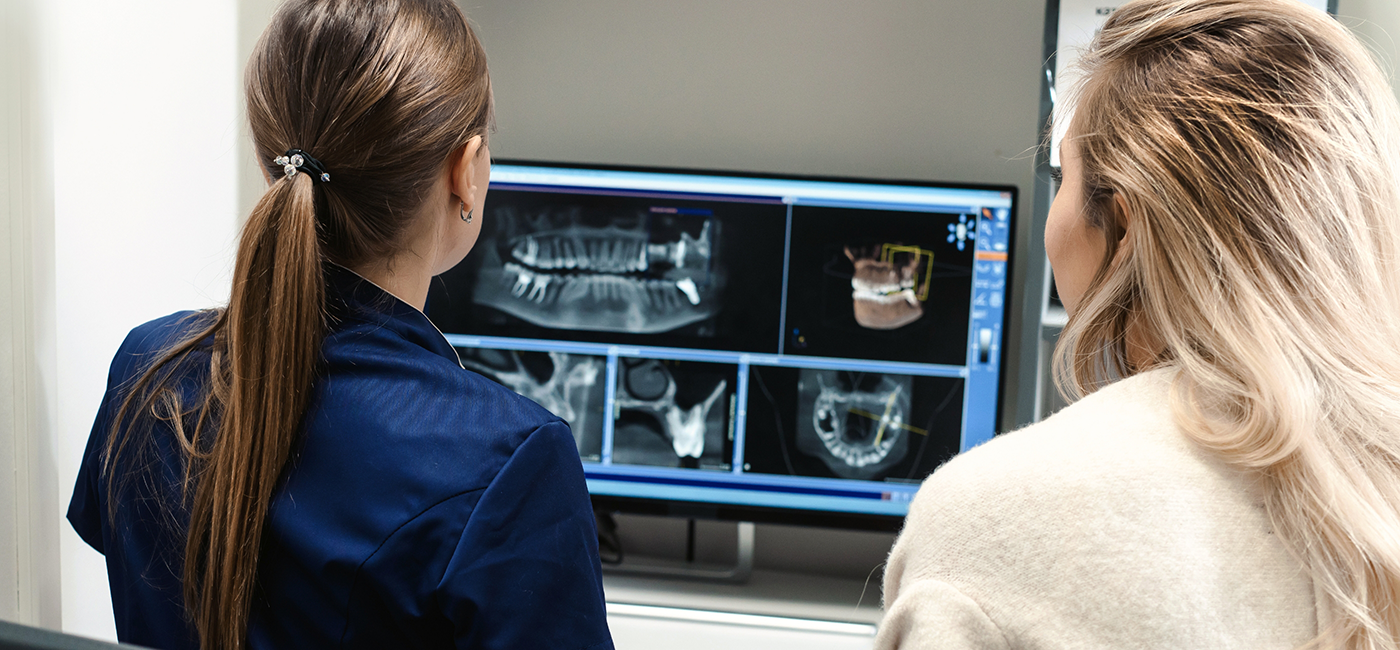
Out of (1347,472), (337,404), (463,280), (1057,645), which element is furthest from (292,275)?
(463,280)

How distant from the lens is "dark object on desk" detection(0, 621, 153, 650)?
0.62 feet

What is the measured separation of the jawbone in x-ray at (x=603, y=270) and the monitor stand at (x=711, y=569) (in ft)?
1.41

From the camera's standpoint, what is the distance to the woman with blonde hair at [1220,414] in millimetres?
567

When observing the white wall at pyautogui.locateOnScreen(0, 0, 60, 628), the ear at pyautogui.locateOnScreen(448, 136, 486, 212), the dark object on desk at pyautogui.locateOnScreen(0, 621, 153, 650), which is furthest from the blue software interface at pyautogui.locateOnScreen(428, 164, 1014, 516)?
the dark object on desk at pyautogui.locateOnScreen(0, 621, 153, 650)

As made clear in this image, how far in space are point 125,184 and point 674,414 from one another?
35.6 inches

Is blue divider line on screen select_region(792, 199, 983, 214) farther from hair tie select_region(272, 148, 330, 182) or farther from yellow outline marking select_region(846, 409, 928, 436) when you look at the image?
hair tie select_region(272, 148, 330, 182)

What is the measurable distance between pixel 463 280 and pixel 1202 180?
1.31 m

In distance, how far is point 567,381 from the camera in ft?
5.56

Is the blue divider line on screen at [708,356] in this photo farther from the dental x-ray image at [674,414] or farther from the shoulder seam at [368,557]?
the shoulder seam at [368,557]

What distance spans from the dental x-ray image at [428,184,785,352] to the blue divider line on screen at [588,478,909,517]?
26cm

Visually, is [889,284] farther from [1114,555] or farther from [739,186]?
[1114,555]

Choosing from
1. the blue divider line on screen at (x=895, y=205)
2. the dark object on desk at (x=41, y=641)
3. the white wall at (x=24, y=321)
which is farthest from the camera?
the blue divider line on screen at (x=895, y=205)

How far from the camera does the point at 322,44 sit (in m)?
0.73

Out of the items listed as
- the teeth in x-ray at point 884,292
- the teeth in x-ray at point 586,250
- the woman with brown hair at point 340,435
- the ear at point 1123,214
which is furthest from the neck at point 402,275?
→ the teeth in x-ray at point 884,292
